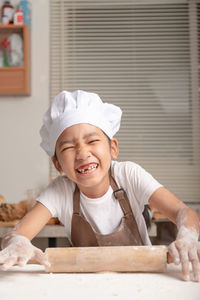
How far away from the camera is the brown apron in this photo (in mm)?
1229

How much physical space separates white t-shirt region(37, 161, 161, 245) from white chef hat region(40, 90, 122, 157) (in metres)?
0.15

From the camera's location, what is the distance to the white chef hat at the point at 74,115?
3.77 feet

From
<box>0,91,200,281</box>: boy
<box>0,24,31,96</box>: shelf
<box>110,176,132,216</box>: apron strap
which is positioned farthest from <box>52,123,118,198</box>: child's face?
<box>0,24,31,96</box>: shelf

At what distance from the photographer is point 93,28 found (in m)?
3.02

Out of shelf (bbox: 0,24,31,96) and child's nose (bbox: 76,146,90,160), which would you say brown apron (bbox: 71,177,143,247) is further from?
shelf (bbox: 0,24,31,96)

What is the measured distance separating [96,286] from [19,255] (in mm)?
→ 242

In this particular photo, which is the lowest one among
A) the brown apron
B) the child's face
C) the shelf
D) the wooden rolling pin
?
the brown apron

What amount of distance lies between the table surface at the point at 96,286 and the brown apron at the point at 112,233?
40 cm

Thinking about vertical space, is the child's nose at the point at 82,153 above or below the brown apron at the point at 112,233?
above

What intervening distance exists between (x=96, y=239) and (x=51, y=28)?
88.8 inches

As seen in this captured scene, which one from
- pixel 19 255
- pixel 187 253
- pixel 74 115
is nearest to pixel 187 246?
pixel 187 253

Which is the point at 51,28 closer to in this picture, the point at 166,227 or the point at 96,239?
the point at 166,227

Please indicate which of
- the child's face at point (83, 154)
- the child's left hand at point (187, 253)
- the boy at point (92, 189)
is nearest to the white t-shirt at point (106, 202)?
the boy at point (92, 189)

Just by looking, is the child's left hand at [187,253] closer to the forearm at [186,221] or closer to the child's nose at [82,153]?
the forearm at [186,221]
